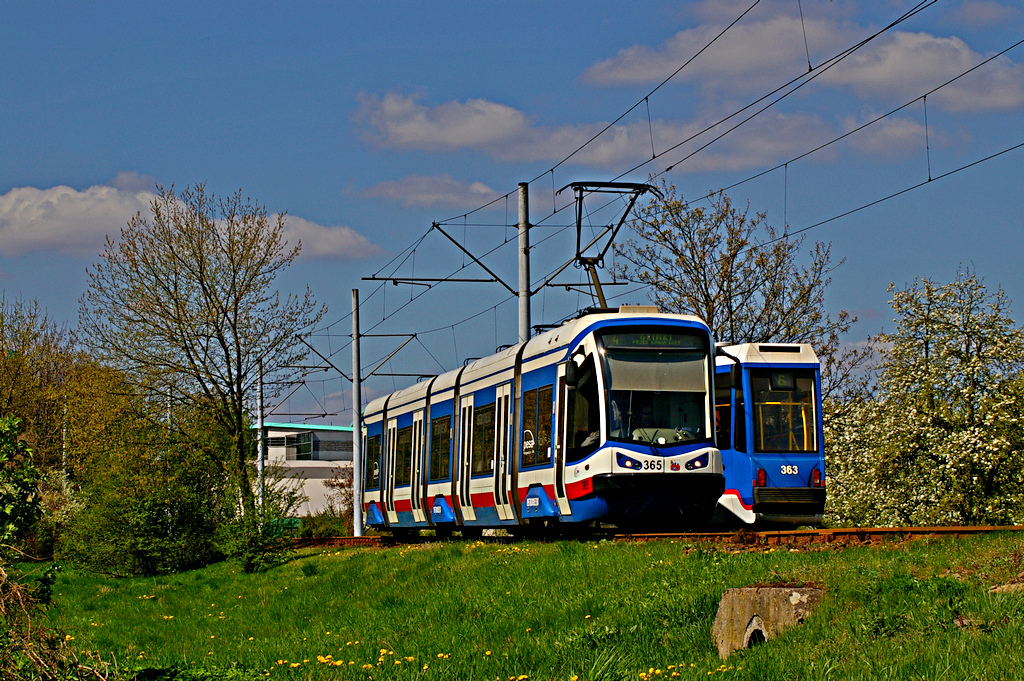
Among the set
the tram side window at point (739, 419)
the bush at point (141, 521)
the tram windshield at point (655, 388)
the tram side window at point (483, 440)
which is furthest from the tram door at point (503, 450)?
the bush at point (141, 521)

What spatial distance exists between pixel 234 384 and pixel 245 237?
14.7 ft

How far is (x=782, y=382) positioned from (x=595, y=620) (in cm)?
1138

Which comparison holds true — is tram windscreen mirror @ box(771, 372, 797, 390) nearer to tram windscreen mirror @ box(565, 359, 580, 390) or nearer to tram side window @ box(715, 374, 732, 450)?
tram side window @ box(715, 374, 732, 450)

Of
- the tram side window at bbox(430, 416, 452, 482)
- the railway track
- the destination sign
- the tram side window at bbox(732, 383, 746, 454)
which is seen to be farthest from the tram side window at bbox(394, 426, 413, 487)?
the destination sign

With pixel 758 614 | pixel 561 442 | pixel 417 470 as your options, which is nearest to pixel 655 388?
pixel 561 442

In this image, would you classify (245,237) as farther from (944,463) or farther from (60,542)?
(944,463)

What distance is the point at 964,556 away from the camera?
1145 centimetres

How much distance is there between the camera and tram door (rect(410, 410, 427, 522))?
26422 millimetres

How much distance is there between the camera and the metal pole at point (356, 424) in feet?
116

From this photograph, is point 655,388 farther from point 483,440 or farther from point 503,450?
point 483,440

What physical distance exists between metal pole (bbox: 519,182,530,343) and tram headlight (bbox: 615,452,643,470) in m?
7.64

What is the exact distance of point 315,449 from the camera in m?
102

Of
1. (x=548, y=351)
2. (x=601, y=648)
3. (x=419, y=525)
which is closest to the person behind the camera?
(x=601, y=648)

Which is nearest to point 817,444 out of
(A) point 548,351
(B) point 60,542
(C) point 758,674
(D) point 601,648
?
(A) point 548,351
